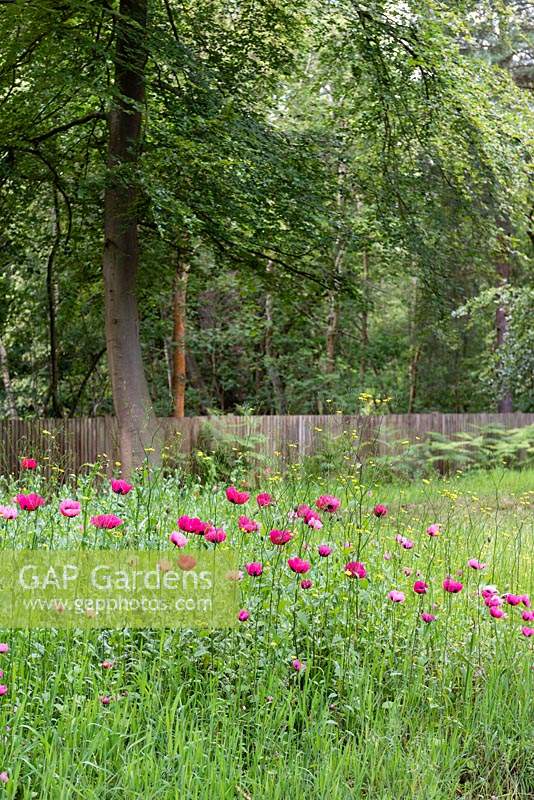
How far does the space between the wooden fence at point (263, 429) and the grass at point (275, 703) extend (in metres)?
5.38

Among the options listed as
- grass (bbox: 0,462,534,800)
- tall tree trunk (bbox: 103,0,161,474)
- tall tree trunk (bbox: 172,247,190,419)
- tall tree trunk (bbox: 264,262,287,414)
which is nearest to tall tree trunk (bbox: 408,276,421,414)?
tall tree trunk (bbox: 264,262,287,414)

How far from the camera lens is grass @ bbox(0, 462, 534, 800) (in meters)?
2.19

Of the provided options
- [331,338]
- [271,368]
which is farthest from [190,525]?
[331,338]

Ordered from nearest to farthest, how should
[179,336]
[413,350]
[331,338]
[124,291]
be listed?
1. [124,291]
2. [179,336]
3. [331,338]
4. [413,350]

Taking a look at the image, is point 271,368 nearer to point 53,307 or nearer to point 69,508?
point 53,307

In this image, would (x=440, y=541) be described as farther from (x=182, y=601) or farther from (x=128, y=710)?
(x=128, y=710)

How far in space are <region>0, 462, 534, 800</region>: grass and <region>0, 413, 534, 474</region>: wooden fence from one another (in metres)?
5.38

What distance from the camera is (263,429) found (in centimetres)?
1332

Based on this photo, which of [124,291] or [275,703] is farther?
[124,291]

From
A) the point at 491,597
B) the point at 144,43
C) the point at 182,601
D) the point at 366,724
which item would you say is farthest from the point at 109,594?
the point at 144,43

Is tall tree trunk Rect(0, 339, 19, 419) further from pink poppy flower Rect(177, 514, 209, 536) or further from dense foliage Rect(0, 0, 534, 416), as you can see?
pink poppy flower Rect(177, 514, 209, 536)

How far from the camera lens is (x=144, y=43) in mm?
7543

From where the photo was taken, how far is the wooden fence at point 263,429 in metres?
10.4

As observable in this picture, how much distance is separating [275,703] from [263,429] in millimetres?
10798
